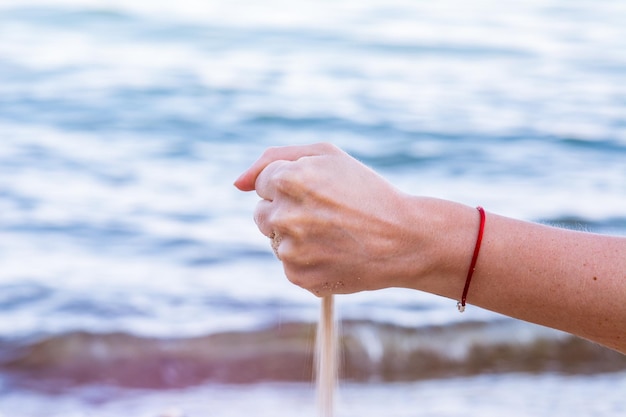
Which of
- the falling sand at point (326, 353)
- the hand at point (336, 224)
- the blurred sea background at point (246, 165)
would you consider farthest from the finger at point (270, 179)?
the blurred sea background at point (246, 165)

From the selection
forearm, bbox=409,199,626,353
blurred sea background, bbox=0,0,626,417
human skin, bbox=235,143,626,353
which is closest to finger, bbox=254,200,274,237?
human skin, bbox=235,143,626,353

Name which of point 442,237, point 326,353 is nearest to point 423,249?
point 442,237

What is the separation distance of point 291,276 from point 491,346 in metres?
3.49

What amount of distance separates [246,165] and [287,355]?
14.3 ft

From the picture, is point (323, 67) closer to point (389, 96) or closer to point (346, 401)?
point (389, 96)

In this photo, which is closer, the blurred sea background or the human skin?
the human skin

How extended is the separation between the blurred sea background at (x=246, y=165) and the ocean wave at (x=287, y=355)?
14 mm

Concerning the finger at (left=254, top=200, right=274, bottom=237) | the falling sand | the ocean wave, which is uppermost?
the finger at (left=254, top=200, right=274, bottom=237)

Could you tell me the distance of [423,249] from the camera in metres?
1.82

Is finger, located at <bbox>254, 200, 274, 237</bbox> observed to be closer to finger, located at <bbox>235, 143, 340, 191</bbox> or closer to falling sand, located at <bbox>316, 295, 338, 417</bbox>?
finger, located at <bbox>235, 143, 340, 191</bbox>

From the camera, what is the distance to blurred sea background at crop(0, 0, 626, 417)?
469cm

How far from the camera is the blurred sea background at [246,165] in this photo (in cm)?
469

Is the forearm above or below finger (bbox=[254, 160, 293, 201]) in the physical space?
below

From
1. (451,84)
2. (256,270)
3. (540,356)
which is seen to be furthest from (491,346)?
(451,84)
